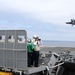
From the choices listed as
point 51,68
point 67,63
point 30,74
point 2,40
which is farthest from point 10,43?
point 67,63

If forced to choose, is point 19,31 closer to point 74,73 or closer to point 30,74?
point 30,74

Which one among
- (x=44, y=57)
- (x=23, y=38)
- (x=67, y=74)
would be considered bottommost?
(x=67, y=74)

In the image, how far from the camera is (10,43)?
1266cm

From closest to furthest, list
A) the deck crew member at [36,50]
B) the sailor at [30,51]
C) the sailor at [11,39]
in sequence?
1. the sailor at [11,39]
2. the sailor at [30,51]
3. the deck crew member at [36,50]

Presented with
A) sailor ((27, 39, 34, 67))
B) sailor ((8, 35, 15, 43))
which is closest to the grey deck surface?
sailor ((27, 39, 34, 67))

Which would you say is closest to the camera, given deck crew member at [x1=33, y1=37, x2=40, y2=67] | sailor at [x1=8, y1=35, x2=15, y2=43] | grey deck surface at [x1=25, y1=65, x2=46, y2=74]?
grey deck surface at [x1=25, y1=65, x2=46, y2=74]

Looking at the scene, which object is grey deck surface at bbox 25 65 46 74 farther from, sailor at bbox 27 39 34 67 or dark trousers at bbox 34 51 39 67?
sailor at bbox 27 39 34 67

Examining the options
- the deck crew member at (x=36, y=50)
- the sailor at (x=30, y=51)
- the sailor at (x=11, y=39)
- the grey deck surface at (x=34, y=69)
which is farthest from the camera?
the deck crew member at (x=36, y=50)

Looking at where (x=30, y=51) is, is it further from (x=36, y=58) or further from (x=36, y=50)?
(x=36, y=58)

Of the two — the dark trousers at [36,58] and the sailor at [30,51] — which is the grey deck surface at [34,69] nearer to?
the dark trousers at [36,58]

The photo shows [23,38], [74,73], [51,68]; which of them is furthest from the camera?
[74,73]

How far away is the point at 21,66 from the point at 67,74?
13.1 feet

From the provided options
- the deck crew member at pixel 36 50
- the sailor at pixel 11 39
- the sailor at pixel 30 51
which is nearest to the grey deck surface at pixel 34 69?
the deck crew member at pixel 36 50

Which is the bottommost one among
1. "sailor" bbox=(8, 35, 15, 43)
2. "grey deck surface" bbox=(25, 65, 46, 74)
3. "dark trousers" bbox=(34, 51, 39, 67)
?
"grey deck surface" bbox=(25, 65, 46, 74)
